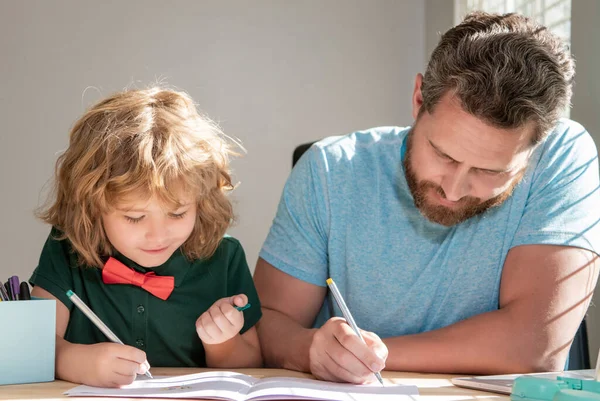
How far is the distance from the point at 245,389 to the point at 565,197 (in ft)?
2.62

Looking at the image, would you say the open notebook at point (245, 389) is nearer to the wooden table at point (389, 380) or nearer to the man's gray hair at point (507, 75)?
the wooden table at point (389, 380)

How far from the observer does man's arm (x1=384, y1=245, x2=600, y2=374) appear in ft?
4.57

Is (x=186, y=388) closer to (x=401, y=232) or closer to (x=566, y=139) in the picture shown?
(x=401, y=232)

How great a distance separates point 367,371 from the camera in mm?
1201

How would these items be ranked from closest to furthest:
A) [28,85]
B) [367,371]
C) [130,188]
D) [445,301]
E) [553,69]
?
[367,371], [130,188], [553,69], [445,301], [28,85]

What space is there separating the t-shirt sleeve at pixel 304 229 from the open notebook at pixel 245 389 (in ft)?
1.49

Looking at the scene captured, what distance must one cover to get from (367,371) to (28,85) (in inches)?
106

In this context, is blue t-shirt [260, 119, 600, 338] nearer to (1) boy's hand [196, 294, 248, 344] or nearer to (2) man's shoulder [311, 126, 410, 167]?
(2) man's shoulder [311, 126, 410, 167]

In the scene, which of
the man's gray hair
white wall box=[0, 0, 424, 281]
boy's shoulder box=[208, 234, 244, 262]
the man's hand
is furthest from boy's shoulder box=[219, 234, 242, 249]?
white wall box=[0, 0, 424, 281]

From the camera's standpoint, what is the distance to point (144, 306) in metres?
A: 1.52

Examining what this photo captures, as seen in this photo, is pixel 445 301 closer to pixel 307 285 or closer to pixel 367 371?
pixel 307 285

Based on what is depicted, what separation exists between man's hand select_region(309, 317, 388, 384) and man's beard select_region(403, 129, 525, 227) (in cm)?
40

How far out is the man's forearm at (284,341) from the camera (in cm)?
142

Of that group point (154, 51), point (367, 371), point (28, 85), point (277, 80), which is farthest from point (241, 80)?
point (367, 371)
